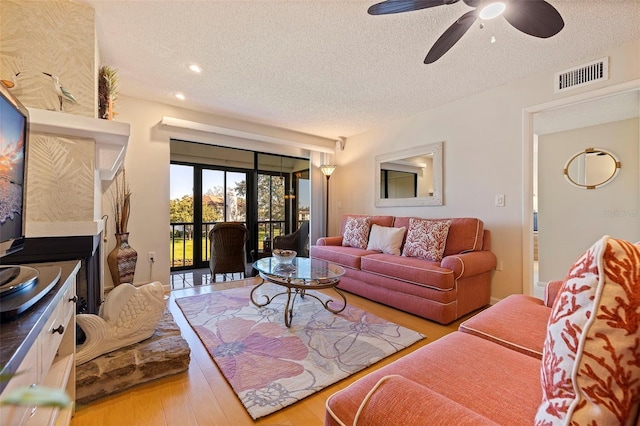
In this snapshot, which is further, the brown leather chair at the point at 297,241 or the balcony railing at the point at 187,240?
the balcony railing at the point at 187,240

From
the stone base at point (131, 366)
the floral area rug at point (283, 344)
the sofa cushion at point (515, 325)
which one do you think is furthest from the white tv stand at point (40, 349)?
the sofa cushion at point (515, 325)

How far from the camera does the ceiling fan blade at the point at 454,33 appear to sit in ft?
5.24

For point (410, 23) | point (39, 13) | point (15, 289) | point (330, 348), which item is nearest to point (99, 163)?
point (39, 13)

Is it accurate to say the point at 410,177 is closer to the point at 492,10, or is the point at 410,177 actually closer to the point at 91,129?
the point at 492,10

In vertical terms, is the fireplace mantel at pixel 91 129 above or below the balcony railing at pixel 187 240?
above

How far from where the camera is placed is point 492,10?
1.57m

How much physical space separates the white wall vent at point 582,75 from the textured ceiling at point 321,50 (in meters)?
0.07

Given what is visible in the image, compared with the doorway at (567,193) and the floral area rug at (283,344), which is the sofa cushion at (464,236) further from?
the floral area rug at (283,344)

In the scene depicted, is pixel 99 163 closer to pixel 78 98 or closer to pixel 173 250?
pixel 78 98

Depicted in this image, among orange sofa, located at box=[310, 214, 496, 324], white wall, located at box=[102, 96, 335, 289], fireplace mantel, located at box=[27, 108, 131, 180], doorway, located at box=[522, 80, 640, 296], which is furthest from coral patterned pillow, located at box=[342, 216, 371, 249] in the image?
fireplace mantel, located at box=[27, 108, 131, 180]

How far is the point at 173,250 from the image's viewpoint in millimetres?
5195

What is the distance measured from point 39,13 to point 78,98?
53cm

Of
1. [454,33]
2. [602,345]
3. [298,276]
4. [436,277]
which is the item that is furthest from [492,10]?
[298,276]

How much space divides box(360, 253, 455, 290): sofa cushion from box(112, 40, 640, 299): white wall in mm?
892
